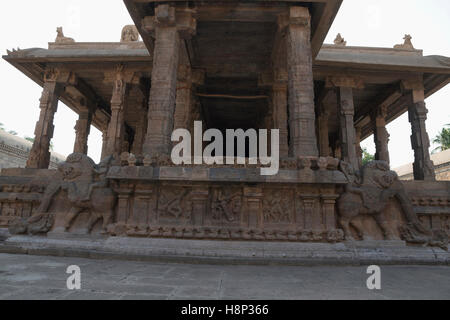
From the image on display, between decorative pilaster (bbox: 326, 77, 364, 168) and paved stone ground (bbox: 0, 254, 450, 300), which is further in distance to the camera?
decorative pilaster (bbox: 326, 77, 364, 168)

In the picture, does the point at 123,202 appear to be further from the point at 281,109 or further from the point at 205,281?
the point at 281,109

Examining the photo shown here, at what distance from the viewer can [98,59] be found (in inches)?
398

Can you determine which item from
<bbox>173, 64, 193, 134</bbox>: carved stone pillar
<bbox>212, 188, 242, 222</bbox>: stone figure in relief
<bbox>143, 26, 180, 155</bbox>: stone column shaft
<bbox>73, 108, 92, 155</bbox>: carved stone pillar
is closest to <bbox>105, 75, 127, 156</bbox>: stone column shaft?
<bbox>173, 64, 193, 134</bbox>: carved stone pillar

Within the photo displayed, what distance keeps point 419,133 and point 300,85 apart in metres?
7.38

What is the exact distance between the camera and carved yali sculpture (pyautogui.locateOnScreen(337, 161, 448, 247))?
15.0ft

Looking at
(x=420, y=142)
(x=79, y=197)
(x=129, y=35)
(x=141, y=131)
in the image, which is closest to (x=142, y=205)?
(x=79, y=197)

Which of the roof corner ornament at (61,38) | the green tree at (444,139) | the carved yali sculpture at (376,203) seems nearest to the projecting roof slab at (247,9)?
the carved yali sculpture at (376,203)

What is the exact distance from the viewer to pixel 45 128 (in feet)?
33.4

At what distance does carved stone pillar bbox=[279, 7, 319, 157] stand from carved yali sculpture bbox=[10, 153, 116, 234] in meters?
3.64

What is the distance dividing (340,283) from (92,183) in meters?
4.32

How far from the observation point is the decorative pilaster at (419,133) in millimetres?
9508

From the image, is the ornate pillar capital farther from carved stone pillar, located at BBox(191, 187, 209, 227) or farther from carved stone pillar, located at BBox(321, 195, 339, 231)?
carved stone pillar, located at BBox(321, 195, 339, 231)

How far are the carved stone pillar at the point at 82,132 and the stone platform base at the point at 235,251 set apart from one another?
9608 millimetres

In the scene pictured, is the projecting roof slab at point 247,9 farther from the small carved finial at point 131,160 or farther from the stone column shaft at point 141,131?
the stone column shaft at point 141,131
